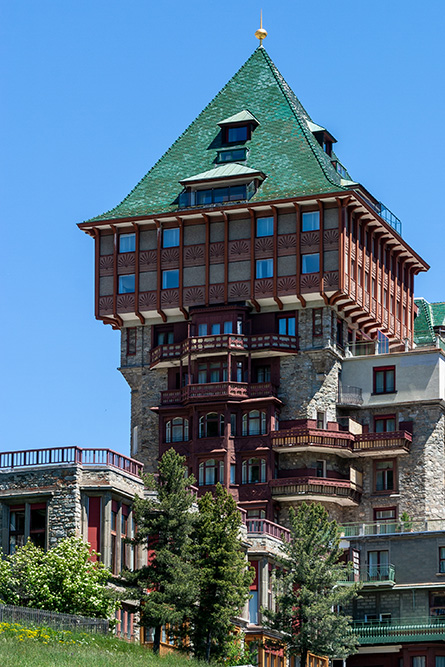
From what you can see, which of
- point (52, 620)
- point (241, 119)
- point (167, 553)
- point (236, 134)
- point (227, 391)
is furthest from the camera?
point (236, 134)

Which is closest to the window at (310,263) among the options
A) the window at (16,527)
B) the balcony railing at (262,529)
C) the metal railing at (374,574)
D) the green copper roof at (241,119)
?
the green copper roof at (241,119)

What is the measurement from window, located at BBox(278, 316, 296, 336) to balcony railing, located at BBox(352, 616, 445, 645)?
22.7 meters

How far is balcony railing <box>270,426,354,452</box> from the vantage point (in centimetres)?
10781

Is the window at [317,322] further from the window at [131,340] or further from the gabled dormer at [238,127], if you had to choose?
the gabled dormer at [238,127]

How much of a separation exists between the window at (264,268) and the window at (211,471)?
1270 cm

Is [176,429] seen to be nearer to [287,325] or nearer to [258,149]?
[287,325]

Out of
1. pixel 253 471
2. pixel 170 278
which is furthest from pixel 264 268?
pixel 253 471

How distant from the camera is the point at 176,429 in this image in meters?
112

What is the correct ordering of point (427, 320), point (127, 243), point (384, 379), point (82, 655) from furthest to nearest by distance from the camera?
point (427, 320)
point (127, 243)
point (384, 379)
point (82, 655)

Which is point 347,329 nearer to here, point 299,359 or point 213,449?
point 299,359

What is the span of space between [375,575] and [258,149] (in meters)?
33.5

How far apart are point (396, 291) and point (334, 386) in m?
12.5

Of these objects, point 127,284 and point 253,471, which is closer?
point 253,471

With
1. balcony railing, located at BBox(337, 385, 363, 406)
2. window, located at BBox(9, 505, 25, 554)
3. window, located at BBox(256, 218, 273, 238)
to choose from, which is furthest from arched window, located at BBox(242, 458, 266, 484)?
window, located at BBox(9, 505, 25, 554)
